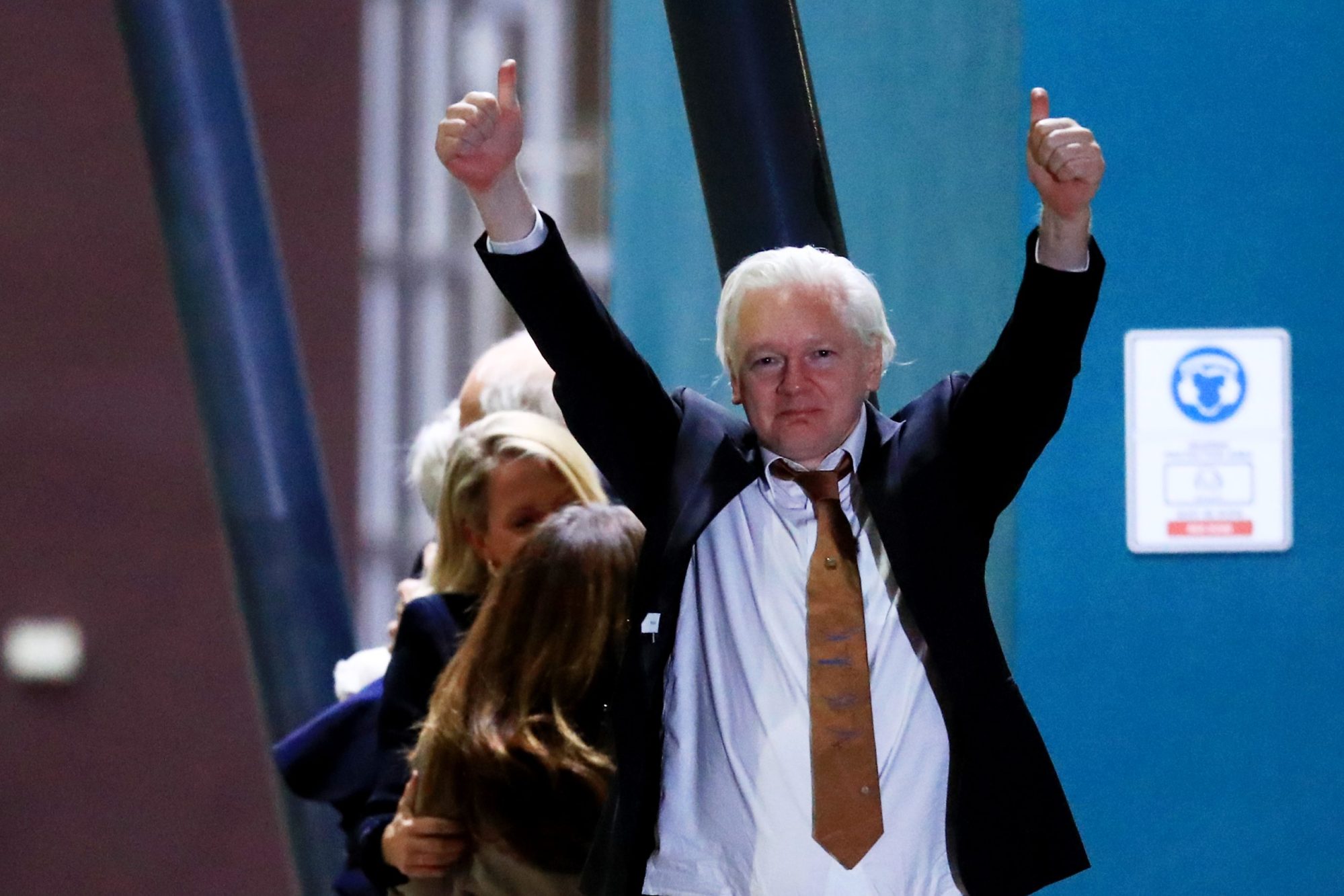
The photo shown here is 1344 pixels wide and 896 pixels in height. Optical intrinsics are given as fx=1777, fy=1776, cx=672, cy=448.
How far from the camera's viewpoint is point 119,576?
279 inches

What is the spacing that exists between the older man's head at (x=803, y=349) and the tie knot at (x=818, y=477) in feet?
0.04

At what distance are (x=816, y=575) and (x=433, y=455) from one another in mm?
1333

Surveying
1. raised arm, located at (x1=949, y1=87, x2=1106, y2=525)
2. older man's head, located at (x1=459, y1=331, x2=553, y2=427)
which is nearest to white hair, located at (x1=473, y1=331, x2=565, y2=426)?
older man's head, located at (x1=459, y1=331, x2=553, y2=427)

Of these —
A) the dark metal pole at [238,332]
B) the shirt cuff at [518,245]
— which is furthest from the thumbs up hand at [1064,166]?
the dark metal pole at [238,332]

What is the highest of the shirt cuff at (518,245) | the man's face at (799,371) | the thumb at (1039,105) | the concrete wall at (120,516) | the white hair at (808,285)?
the thumb at (1039,105)

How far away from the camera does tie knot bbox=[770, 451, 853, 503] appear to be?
1676 mm

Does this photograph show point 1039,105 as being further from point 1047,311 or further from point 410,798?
point 410,798

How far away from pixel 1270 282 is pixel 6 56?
20.4 ft

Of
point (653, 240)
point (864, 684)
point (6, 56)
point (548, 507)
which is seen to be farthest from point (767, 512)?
point (6, 56)

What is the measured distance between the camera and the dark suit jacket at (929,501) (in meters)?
1.60


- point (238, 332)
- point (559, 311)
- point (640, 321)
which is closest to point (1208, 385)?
point (559, 311)

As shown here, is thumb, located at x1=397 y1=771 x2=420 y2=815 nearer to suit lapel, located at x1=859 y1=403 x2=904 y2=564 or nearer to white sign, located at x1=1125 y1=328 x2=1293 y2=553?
suit lapel, located at x1=859 y1=403 x2=904 y2=564

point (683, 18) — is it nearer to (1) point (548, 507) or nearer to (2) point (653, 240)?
(1) point (548, 507)

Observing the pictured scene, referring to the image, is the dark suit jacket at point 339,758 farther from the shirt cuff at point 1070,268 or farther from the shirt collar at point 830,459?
the shirt cuff at point 1070,268
